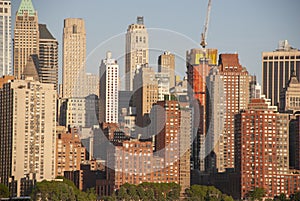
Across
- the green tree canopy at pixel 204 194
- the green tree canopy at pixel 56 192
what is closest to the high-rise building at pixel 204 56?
the green tree canopy at pixel 204 194

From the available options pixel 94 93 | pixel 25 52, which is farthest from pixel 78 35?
pixel 94 93

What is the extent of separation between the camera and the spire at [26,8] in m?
68.4

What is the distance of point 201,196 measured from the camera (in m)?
42.0

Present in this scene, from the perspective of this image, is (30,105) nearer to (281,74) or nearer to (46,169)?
(46,169)

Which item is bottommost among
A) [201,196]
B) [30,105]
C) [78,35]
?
[201,196]

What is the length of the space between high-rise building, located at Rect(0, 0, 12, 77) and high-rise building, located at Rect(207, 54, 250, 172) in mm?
15410

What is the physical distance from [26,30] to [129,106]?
1909 cm

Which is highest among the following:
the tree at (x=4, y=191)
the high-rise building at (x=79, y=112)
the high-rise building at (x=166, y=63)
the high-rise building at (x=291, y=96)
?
the high-rise building at (x=166, y=63)

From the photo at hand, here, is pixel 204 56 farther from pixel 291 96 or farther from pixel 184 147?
pixel 184 147

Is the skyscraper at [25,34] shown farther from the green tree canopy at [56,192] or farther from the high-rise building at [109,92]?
the green tree canopy at [56,192]

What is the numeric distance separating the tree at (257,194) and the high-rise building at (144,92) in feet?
26.2

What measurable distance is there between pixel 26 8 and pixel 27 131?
80.7ft

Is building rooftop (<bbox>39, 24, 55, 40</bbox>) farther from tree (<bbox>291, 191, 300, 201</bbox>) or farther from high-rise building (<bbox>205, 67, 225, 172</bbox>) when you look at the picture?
tree (<bbox>291, 191, 300, 201</bbox>)

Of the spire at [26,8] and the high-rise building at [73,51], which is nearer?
the high-rise building at [73,51]
